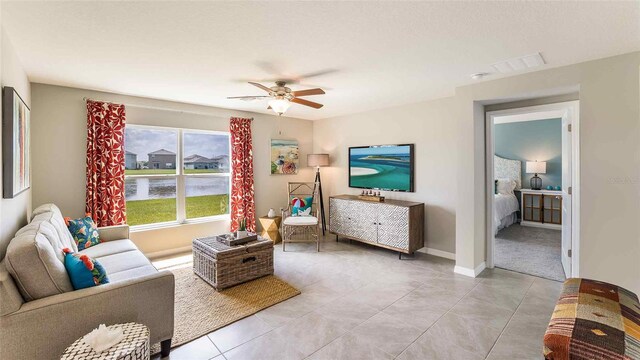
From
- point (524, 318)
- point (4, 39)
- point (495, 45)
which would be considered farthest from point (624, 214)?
point (4, 39)

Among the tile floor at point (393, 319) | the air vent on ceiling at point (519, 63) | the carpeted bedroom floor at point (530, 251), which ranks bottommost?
the tile floor at point (393, 319)

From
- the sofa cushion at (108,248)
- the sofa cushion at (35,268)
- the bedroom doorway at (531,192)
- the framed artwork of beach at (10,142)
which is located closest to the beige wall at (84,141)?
the sofa cushion at (108,248)

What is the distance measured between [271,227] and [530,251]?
4140 mm

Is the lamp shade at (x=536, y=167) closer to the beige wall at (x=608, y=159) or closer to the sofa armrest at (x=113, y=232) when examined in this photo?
the beige wall at (x=608, y=159)

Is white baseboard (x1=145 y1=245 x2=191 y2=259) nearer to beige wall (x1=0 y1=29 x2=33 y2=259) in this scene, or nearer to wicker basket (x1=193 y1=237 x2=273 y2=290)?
wicker basket (x1=193 y1=237 x2=273 y2=290)

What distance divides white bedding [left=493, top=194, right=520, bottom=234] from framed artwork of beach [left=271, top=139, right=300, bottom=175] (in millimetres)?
3833

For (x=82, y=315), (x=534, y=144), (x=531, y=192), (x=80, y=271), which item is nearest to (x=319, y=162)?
(x=80, y=271)

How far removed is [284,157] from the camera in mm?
5512

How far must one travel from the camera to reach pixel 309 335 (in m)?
2.27

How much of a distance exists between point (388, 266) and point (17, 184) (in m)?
3.78

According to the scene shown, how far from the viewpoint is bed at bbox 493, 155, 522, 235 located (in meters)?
5.51

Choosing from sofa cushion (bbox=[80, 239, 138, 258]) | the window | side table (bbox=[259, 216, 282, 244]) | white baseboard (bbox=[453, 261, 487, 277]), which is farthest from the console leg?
white baseboard (bbox=[453, 261, 487, 277])

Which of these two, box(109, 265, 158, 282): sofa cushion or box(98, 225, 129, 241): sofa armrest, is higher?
box(98, 225, 129, 241): sofa armrest

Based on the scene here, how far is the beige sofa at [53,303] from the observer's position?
60.9 inches
